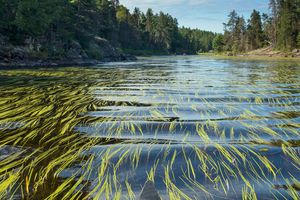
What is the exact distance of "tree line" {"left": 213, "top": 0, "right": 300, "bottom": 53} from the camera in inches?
3430

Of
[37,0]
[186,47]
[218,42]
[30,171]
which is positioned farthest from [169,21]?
[30,171]

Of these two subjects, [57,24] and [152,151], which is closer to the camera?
[152,151]

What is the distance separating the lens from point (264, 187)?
4.46m

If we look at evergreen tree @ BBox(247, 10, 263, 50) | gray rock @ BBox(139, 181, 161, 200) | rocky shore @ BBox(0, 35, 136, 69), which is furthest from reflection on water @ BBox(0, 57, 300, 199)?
evergreen tree @ BBox(247, 10, 263, 50)

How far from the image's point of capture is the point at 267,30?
364 feet

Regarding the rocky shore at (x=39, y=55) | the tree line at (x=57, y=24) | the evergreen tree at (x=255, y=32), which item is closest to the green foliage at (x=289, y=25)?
the evergreen tree at (x=255, y=32)

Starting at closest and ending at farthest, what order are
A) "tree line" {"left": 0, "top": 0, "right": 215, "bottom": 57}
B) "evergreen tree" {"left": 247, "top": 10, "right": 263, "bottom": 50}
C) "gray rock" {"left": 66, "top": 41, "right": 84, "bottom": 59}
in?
"tree line" {"left": 0, "top": 0, "right": 215, "bottom": 57} → "gray rock" {"left": 66, "top": 41, "right": 84, "bottom": 59} → "evergreen tree" {"left": 247, "top": 10, "right": 263, "bottom": 50}

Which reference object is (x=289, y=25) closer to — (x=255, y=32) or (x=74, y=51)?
(x=255, y=32)

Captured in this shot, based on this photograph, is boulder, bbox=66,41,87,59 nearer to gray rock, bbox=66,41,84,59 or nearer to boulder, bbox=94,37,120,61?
gray rock, bbox=66,41,84,59

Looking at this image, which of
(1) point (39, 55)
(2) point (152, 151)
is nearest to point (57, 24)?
(1) point (39, 55)

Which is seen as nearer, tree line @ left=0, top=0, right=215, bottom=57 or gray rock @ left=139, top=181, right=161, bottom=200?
gray rock @ left=139, top=181, right=161, bottom=200

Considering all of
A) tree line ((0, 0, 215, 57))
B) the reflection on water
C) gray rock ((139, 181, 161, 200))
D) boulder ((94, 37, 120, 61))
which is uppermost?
tree line ((0, 0, 215, 57))

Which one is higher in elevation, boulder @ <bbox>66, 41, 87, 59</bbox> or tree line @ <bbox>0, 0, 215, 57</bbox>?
tree line @ <bbox>0, 0, 215, 57</bbox>

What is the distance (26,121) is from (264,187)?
6.53 metres
